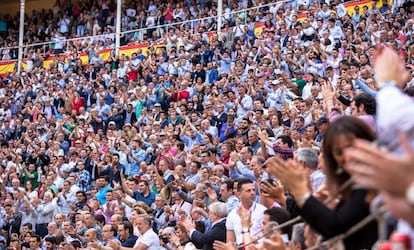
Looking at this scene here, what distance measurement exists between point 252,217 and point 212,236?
123 centimetres

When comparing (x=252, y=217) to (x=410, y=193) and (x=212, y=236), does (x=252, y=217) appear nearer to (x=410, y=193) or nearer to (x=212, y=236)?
(x=212, y=236)

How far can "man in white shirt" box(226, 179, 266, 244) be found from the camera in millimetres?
6320

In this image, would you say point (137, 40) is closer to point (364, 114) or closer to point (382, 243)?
point (364, 114)

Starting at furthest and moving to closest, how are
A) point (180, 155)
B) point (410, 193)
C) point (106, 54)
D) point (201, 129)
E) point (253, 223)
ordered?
point (106, 54)
point (201, 129)
point (180, 155)
point (253, 223)
point (410, 193)

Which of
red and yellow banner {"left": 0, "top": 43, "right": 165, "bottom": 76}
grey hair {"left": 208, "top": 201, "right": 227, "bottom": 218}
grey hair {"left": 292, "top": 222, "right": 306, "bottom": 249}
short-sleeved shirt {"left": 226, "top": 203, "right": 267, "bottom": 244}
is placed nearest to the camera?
grey hair {"left": 292, "top": 222, "right": 306, "bottom": 249}

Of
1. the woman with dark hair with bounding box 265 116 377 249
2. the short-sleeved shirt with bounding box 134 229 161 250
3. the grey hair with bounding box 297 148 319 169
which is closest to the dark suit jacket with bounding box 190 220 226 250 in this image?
the short-sleeved shirt with bounding box 134 229 161 250

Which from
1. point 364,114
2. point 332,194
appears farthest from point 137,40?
point 332,194

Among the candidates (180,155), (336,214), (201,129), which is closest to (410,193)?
(336,214)

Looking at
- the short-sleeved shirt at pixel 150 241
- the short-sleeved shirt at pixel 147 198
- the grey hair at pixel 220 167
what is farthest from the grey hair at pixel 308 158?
the short-sleeved shirt at pixel 147 198

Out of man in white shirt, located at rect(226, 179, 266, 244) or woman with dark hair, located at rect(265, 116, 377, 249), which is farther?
man in white shirt, located at rect(226, 179, 266, 244)

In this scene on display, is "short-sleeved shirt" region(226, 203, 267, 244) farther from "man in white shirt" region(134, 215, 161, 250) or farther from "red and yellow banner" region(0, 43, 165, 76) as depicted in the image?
"red and yellow banner" region(0, 43, 165, 76)

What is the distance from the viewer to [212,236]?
7.57 meters

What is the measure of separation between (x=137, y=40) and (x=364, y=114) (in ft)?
65.1

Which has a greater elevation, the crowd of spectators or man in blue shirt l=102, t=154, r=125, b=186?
the crowd of spectators
